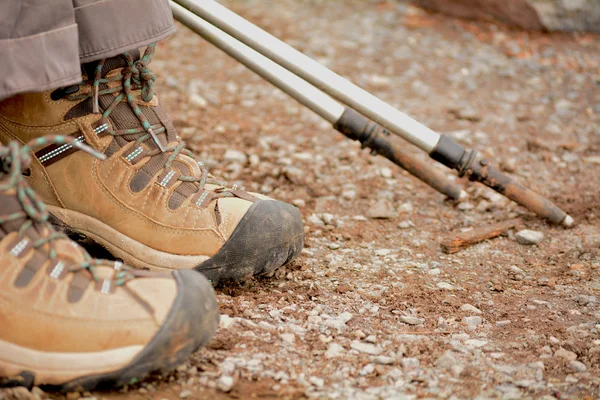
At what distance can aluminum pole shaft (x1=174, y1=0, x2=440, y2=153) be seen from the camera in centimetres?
213

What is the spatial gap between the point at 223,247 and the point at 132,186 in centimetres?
29

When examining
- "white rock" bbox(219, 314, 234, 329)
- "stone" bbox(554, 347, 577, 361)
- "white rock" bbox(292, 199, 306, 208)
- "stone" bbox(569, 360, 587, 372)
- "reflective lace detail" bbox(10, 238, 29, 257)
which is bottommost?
"white rock" bbox(292, 199, 306, 208)

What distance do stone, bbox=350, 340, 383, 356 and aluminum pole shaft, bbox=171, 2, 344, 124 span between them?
3.16 feet

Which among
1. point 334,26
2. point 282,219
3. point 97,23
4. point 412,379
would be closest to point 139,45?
point 97,23

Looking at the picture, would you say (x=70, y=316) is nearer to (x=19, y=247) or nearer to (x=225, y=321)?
(x=19, y=247)

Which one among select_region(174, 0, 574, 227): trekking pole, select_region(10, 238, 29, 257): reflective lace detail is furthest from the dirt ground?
select_region(10, 238, 29, 257): reflective lace detail

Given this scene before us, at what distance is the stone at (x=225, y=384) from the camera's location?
4.56ft

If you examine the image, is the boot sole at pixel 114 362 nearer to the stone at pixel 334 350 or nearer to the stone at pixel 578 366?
the stone at pixel 334 350

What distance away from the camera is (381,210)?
2.54 meters

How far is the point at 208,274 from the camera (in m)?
1.75

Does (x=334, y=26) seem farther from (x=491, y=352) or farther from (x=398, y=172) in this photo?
(x=491, y=352)

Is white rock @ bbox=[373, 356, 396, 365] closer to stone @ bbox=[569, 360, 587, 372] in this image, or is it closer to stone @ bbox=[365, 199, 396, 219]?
stone @ bbox=[569, 360, 587, 372]

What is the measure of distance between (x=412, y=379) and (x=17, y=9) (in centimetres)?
120

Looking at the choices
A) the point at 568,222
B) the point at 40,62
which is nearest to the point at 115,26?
the point at 40,62
